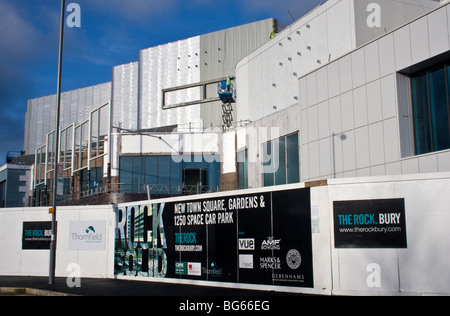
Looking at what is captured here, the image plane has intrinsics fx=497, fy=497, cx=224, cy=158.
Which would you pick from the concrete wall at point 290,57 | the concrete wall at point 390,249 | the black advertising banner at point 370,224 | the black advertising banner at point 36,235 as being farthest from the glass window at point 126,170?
the black advertising banner at point 370,224

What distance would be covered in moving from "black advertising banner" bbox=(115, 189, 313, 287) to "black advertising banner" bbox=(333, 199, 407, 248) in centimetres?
111

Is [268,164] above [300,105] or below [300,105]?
below

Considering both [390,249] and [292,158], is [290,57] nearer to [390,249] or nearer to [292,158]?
[292,158]

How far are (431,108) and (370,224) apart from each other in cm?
802

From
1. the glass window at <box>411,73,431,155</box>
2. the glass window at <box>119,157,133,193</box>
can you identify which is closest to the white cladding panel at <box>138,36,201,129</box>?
the glass window at <box>119,157,133,193</box>

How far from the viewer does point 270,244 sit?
16109 mm

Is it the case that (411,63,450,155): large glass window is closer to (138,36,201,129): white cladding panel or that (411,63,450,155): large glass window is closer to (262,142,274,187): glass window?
(262,142,274,187): glass window

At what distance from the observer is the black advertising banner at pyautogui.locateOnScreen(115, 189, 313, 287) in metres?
15.3

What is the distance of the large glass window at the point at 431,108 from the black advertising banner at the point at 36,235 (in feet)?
Answer: 56.4

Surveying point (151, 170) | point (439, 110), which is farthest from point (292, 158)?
point (151, 170)

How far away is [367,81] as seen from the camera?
21.7m
